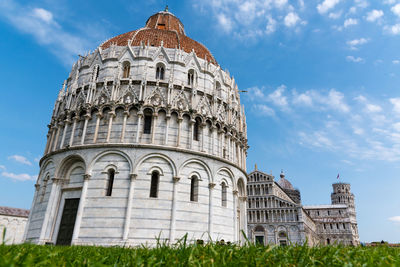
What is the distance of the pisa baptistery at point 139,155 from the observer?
17.5 metres

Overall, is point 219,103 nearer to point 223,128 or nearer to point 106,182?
point 223,128

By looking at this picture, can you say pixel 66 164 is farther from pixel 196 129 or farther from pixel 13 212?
pixel 13 212

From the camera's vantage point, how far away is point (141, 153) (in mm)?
18609

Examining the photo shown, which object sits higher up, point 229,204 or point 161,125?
point 161,125

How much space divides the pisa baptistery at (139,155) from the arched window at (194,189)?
74 mm

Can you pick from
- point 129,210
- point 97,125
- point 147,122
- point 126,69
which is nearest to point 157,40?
point 126,69

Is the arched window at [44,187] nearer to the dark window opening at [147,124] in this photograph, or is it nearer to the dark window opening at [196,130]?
the dark window opening at [147,124]

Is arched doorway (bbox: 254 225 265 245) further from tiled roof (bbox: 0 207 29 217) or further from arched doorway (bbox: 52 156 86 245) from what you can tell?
tiled roof (bbox: 0 207 29 217)

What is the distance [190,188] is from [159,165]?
9.33 ft

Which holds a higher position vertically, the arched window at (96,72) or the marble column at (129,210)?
the arched window at (96,72)

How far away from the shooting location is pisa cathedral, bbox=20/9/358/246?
17500 mm

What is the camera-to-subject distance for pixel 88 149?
1911 cm

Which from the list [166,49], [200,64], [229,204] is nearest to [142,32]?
[166,49]

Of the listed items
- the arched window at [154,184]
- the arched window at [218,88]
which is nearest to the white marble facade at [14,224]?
the arched window at [154,184]
